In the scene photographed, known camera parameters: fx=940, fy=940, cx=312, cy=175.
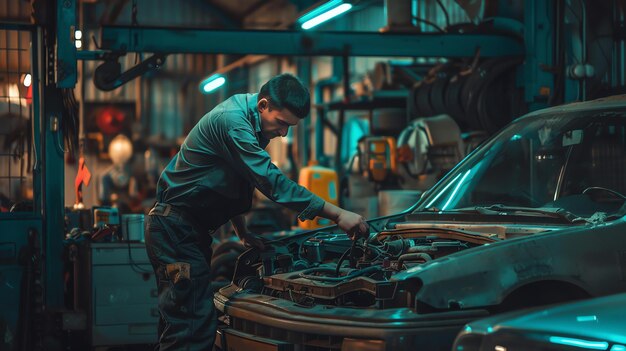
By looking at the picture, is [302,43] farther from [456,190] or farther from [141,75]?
[456,190]

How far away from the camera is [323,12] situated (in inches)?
332

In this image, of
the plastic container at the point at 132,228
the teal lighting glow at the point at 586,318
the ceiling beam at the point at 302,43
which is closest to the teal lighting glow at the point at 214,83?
the ceiling beam at the point at 302,43

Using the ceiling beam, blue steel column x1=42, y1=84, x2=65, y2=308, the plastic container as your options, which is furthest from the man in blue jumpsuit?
the ceiling beam

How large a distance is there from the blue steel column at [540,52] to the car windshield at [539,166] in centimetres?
276

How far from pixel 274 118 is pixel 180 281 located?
38.3 inches

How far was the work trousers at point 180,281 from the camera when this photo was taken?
15.7ft

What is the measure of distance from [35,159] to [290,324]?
13.4 feet

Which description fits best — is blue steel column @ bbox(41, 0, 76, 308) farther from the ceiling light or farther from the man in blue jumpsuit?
the man in blue jumpsuit

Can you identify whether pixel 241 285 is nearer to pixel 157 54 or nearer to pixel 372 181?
pixel 157 54

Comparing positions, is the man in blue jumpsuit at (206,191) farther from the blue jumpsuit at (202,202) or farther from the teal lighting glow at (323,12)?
the teal lighting glow at (323,12)

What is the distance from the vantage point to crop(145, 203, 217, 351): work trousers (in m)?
4.78

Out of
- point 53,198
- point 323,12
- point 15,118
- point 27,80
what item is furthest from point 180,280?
point 323,12

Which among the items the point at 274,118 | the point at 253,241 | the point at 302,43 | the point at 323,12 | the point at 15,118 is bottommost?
the point at 253,241

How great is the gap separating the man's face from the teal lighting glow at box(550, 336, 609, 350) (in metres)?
2.26
